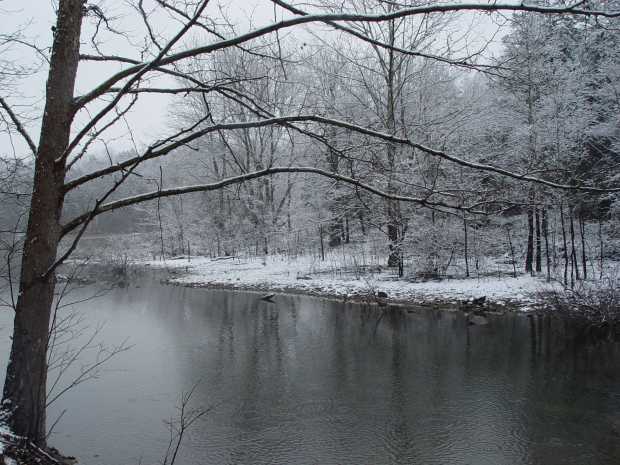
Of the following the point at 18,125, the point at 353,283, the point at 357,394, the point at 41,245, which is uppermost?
the point at 18,125

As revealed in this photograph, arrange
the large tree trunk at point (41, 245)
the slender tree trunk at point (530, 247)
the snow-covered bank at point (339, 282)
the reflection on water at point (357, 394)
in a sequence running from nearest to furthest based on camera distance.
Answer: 1. the large tree trunk at point (41, 245)
2. the reflection on water at point (357, 394)
3. the snow-covered bank at point (339, 282)
4. the slender tree trunk at point (530, 247)

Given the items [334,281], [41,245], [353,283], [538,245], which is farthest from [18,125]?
[538,245]

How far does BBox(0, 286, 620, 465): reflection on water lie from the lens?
595cm

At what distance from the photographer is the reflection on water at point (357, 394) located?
5949 mm

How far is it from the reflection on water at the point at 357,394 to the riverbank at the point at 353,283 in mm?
1506

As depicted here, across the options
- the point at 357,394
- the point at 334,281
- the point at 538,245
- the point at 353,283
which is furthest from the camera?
the point at 334,281

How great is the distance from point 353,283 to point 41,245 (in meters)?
14.5

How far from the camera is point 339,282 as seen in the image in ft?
56.7

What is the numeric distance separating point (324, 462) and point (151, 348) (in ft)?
20.5

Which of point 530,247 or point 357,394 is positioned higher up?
point 530,247

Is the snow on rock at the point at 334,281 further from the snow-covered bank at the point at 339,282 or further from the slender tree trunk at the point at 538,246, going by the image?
the slender tree trunk at the point at 538,246

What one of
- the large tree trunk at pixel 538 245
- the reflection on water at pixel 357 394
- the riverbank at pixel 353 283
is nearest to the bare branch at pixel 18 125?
the reflection on water at pixel 357 394

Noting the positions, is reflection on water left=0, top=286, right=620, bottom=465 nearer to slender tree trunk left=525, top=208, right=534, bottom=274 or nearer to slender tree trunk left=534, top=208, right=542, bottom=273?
slender tree trunk left=534, top=208, right=542, bottom=273

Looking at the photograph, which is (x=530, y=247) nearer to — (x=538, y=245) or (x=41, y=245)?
(x=538, y=245)
